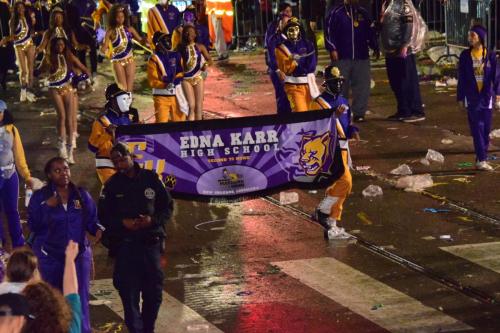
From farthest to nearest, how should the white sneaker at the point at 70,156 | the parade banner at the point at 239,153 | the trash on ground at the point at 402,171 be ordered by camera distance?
the white sneaker at the point at 70,156
the trash on ground at the point at 402,171
the parade banner at the point at 239,153

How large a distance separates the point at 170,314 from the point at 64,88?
7.23 m

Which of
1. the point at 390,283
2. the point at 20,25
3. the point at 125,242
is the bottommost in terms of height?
the point at 390,283

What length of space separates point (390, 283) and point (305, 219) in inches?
102

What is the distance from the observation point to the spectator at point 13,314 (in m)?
4.79

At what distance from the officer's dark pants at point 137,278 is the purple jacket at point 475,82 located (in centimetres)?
702

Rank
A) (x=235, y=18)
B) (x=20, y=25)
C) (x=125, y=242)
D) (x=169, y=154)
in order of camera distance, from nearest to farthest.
→ (x=125, y=242)
(x=169, y=154)
(x=20, y=25)
(x=235, y=18)

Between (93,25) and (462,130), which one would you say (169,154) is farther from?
(93,25)

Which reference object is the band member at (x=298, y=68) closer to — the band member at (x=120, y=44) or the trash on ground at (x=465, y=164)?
the trash on ground at (x=465, y=164)

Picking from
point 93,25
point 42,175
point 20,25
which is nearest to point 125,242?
point 42,175

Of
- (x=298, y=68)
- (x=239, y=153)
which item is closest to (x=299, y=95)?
(x=298, y=68)

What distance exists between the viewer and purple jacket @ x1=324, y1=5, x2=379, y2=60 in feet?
59.9

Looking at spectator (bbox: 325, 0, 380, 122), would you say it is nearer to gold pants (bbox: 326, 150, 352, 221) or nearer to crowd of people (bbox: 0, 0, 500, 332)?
→ crowd of people (bbox: 0, 0, 500, 332)

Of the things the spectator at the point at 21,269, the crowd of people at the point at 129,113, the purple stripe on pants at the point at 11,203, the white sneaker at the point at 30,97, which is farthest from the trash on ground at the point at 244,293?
the white sneaker at the point at 30,97

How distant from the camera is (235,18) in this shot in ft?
94.8
